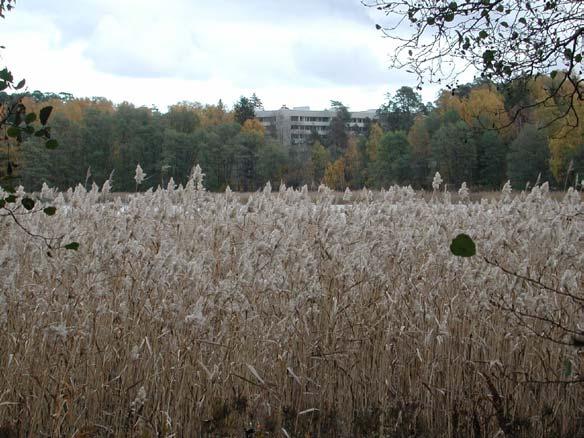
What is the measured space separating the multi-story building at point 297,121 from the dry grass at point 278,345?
252 ft

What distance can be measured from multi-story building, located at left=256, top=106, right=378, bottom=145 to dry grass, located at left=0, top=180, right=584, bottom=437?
3019 inches

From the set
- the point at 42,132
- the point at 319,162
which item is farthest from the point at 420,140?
the point at 42,132

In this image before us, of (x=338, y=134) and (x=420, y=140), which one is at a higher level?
(x=338, y=134)

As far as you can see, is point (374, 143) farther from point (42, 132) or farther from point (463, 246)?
point (463, 246)

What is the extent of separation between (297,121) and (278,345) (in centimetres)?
9255

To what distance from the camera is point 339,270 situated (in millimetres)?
3834

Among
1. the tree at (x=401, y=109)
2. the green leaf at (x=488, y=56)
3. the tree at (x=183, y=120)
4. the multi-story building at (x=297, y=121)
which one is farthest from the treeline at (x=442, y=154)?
the green leaf at (x=488, y=56)

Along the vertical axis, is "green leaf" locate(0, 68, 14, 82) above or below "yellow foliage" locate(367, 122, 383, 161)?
below

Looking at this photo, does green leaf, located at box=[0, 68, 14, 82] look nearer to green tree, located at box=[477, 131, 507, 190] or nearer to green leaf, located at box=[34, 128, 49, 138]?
green leaf, located at box=[34, 128, 49, 138]

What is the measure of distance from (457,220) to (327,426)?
240 cm

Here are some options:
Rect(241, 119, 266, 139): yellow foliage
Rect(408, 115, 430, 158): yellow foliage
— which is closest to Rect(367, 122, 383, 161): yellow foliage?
Rect(408, 115, 430, 158): yellow foliage

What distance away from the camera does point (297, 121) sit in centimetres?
9456

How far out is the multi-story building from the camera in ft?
278

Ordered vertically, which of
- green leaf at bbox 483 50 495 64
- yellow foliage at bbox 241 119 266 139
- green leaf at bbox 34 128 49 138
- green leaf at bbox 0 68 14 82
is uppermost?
yellow foliage at bbox 241 119 266 139
